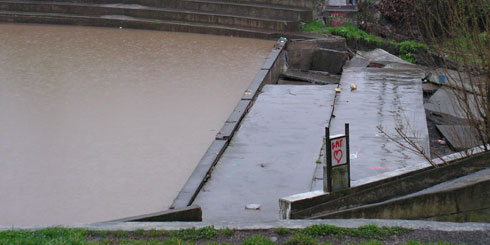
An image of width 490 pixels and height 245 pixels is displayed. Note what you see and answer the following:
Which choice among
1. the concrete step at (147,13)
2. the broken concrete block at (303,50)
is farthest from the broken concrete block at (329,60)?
the concrete step at (147,13)

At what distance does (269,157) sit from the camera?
8727mm

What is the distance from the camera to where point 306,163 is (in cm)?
854

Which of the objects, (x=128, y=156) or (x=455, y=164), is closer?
(x=455, y=164)

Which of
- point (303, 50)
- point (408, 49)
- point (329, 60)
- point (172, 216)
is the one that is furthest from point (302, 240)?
point (408, 49)

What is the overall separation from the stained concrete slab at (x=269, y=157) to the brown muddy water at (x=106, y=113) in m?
0.51

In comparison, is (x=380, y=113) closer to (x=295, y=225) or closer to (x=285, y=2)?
(x=295, y=225)

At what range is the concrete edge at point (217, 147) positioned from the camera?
287 inches

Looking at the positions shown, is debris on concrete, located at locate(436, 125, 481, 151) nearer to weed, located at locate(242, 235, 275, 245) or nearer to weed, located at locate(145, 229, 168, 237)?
weed, located at locate(242, 235, 275, 245)

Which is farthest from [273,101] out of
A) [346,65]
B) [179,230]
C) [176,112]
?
[179,230]

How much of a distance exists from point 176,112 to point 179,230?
579 centimetres

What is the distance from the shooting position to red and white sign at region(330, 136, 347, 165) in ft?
19.7

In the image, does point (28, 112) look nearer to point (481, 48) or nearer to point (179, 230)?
point (179, 230)

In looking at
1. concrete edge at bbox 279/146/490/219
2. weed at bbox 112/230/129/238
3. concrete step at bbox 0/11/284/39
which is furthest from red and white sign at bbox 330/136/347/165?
concrete step at bbox 0/11/284/39

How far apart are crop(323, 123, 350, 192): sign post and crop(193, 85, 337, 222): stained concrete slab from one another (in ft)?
2.75
